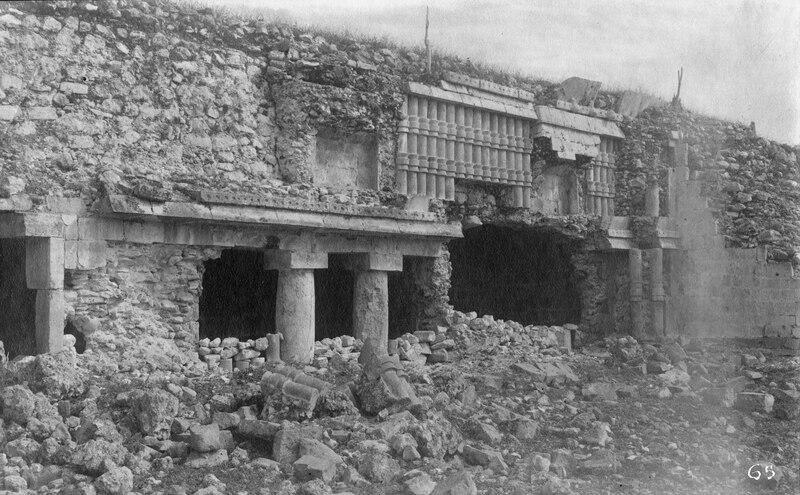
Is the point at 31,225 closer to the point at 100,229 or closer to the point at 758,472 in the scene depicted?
the point at 100,229

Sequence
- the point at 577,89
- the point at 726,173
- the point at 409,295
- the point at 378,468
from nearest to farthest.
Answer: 1. the point at 378,468
2. the point at 409,295
3. the point at 577,89
4. the point at 726,173

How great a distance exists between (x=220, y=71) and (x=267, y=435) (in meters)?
5.78

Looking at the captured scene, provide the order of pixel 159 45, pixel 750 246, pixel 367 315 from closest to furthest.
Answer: pixel 159 45
pixel 367 315
pixel 750 246

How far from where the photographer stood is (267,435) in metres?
7.49

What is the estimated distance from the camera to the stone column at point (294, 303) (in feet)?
37.7

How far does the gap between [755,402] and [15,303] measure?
9343 millimetres

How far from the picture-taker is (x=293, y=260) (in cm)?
1148

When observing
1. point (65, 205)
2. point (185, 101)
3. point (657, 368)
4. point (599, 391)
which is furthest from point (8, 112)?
point (657, 368)

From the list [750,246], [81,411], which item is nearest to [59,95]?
[81,411]

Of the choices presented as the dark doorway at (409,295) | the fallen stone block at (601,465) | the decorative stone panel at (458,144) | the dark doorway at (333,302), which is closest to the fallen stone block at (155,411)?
the fallen stone block at (601,465)

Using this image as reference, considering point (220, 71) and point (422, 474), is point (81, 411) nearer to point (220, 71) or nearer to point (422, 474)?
point (422, 474)

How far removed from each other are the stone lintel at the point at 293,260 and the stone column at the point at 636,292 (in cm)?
651

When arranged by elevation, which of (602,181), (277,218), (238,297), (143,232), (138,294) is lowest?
(238,297)

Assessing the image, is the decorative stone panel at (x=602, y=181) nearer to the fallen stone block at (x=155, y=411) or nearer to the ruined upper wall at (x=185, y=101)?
the ruined upper wall at (x=185, y=101)
